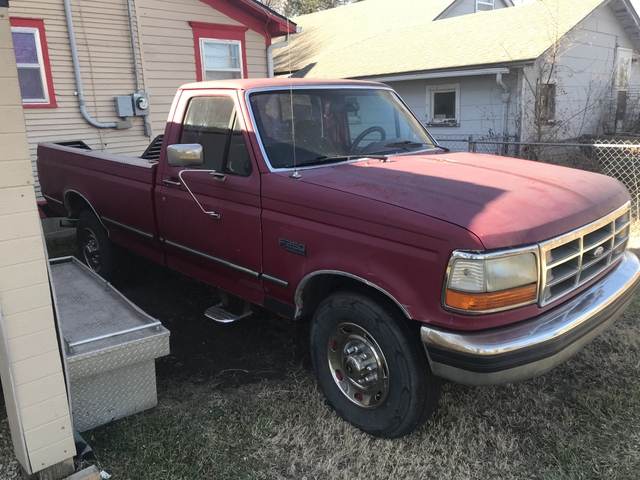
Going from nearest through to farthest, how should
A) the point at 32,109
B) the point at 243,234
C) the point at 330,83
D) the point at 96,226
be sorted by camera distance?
the point at 243,234, the point at 330,83, the point at 96,226, the point at 32,109

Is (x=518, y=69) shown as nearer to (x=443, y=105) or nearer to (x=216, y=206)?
(x=443, y=105)

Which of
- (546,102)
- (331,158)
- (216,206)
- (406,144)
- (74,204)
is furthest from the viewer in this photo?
(546,102)

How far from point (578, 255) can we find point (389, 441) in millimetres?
1503

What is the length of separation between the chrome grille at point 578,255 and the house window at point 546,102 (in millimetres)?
9658

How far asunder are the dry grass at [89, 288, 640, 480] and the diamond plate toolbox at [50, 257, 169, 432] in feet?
0.39

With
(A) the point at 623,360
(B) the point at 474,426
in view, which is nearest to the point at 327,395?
(B) the point at 474,426

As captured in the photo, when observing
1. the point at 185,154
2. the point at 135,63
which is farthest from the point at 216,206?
the point at 135,63

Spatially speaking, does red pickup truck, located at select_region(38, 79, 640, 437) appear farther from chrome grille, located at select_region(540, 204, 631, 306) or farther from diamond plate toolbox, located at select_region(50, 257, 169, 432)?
diamond plate toolbox, located at select_region(50, 257, 169, 432)

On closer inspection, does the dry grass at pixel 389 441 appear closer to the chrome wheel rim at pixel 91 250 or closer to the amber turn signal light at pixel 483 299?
the amber turn signal light at pixel 483 299

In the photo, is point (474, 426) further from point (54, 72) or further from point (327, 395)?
point (54, 72)

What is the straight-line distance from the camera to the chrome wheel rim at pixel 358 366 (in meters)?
2.97

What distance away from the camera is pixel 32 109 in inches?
337

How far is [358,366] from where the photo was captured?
9.93 ft

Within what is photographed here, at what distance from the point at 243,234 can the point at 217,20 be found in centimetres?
823
